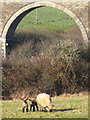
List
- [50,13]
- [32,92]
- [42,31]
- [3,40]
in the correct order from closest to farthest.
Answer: [32,92], [3,40], [42,31], [50,13]

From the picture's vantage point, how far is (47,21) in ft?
141

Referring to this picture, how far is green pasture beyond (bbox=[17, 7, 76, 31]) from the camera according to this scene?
129 feet

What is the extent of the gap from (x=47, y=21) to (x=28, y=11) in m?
19.7

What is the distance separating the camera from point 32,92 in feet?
59.7

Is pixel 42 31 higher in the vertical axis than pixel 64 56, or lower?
higher

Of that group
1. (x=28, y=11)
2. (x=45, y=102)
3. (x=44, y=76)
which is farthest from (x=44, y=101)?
(x=28, y=11)

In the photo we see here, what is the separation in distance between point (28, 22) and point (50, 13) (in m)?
3.66

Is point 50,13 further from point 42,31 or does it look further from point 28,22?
point 42,31

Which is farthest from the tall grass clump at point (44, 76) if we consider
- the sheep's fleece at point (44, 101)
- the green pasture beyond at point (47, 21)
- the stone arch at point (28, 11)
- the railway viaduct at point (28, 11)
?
the green pasture beyond at point (47, 21)

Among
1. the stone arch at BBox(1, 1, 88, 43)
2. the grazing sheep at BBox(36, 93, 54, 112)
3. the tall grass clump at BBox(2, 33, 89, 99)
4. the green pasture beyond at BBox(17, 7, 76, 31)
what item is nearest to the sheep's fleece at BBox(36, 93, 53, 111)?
→ the grazing sheep at BBox(36, 93, 54, 112)

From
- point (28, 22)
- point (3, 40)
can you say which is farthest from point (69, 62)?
point (28, 22)

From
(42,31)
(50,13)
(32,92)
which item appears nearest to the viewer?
(32,92)

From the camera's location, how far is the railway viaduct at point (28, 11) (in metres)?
22.7

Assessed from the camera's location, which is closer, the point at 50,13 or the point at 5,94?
the point at 5,94
